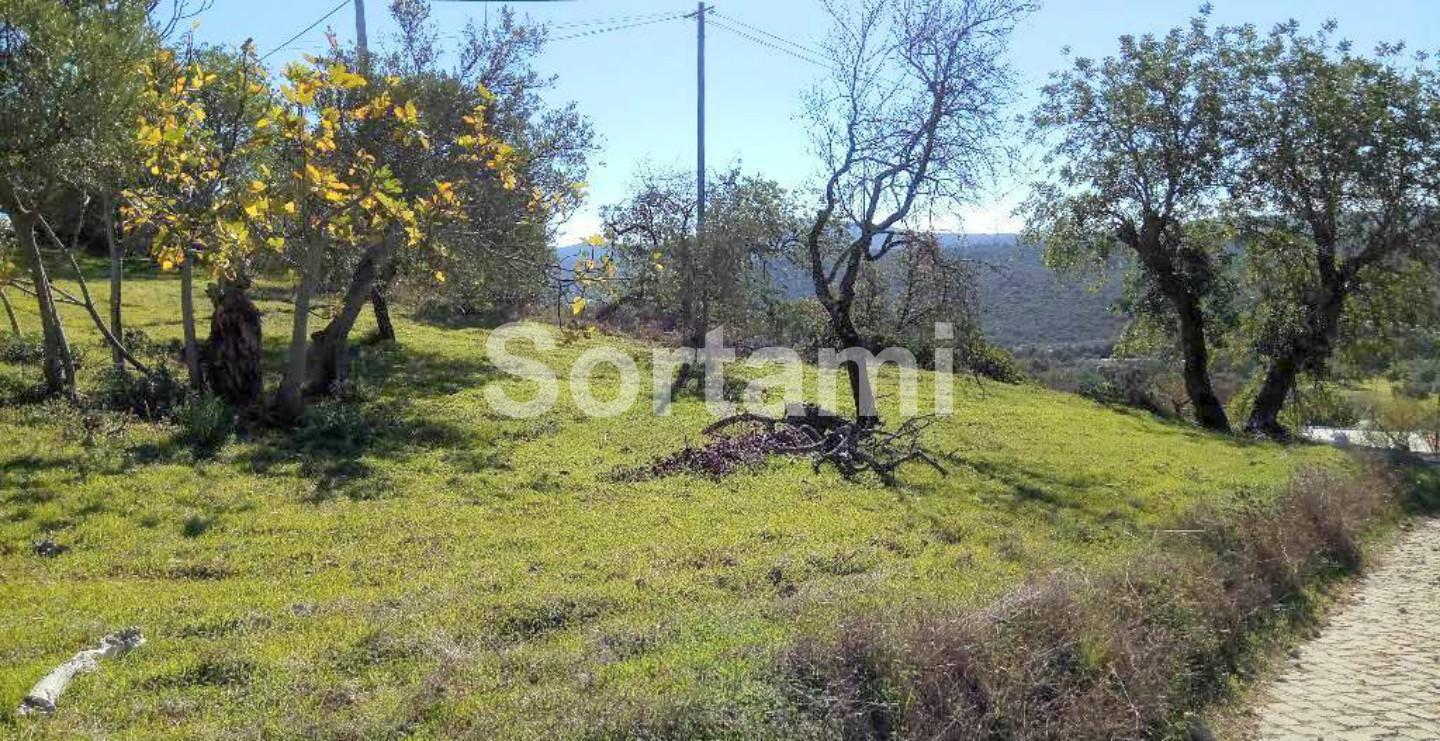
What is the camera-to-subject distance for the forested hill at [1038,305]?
24.2 m

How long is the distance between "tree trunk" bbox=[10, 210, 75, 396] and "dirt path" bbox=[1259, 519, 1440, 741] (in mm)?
12704

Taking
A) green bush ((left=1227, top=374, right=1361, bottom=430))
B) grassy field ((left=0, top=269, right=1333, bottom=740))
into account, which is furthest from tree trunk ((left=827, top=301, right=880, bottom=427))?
green bush ((left=1227, top=374, right=1361, bottom=430))

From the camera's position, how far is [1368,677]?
27.5ft

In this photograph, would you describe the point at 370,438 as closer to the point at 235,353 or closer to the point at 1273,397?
the point at 235,353

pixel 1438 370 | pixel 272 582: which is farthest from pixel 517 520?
pixel 1438 370

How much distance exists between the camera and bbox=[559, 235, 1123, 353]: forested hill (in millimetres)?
24156

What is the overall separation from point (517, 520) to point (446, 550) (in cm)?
125

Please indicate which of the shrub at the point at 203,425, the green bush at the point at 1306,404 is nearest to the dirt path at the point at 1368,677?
the shrub at the point at 203,425

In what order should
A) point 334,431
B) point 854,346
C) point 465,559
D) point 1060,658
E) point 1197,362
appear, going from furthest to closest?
point 1197,362, point 854,346, point 334,431, point 465,559, point 1060,658

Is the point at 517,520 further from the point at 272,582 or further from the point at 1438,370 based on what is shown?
the point at 1438,370

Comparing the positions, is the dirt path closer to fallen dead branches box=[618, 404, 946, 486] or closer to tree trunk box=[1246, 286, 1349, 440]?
fallen dead branches box=[618, 404, 946, 486]

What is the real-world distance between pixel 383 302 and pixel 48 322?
27.1 feet

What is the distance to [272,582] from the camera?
23.5ft

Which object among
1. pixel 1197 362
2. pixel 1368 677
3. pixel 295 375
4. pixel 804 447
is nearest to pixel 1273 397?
pixel 1197 362
